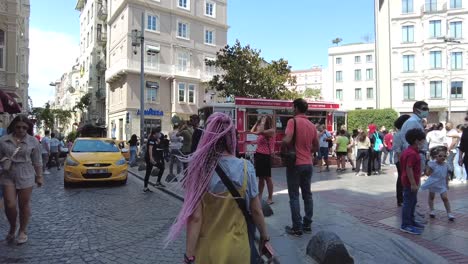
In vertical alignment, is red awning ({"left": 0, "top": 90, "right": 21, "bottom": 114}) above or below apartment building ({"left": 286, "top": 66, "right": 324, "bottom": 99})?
below

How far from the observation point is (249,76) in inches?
993

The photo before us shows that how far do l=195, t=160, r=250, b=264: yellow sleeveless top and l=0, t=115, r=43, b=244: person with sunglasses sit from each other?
13.6 feet

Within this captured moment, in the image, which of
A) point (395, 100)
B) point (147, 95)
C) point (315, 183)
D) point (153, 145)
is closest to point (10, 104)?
point (153, 145)

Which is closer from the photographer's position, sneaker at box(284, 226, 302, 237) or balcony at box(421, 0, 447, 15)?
sneaker at box(284, 226, 302, 237)

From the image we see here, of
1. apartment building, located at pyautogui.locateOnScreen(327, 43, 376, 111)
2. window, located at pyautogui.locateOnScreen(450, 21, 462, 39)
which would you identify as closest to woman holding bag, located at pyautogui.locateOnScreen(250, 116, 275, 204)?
window, located at pyautogui.locateOnScreen(450, 21, 462, 39)

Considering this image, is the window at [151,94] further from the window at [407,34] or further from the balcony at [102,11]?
the window at [407,34]

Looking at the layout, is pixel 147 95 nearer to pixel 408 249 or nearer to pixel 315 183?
pixel 315 183

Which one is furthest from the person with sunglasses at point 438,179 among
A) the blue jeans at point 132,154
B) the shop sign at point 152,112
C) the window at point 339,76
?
the window at point 339,76

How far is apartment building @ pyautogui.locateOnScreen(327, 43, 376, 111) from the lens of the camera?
64.7 meters

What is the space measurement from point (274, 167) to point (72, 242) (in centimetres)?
1144

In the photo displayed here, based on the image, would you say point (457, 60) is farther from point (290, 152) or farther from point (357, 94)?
point (290, 152)

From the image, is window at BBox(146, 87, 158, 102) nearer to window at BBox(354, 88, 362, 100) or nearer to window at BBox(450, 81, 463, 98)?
→ window at BBox(450, 81, 463, 98)

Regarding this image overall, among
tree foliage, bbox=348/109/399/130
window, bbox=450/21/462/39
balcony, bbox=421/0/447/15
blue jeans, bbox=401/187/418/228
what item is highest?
balcony, bbox=421/0/447/15

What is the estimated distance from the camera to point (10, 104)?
11773 mm
